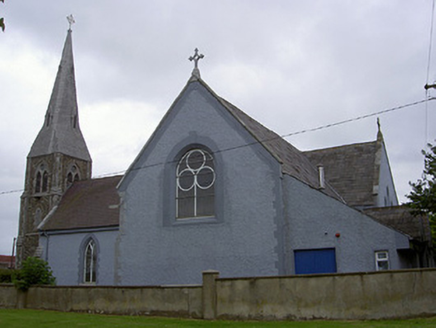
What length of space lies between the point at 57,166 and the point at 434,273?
1419 inches

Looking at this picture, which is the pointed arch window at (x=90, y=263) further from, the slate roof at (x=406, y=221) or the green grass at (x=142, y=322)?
the slate roof at (x=406, y=221)

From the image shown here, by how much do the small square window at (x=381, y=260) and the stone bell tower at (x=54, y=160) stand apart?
29.5 meters

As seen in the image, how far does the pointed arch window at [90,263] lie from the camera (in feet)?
91.2

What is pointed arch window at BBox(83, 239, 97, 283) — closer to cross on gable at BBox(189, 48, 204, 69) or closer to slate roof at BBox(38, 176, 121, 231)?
slate roof at BBox(38, 176, 121, 231)

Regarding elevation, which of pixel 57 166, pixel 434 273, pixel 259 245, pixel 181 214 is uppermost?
pixel 57 166

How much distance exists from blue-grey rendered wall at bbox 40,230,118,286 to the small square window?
49.7 feet

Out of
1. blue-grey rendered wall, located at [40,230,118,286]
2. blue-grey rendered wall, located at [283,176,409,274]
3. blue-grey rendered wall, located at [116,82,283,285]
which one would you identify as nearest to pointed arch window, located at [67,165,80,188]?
blue-grey rendered wall, located at [40,230,118,286]

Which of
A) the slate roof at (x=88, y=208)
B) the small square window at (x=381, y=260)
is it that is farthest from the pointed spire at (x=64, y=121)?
the small square window at (x=381, y=260)

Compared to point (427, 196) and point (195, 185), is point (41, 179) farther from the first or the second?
point (427, 196)

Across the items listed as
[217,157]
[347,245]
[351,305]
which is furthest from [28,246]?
[351,305]

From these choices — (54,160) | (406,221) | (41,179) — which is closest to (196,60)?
(406,221)

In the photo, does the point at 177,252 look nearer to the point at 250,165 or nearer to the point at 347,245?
the point at 250,165

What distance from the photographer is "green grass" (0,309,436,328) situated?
38.4ft

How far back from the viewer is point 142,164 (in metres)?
21.7
